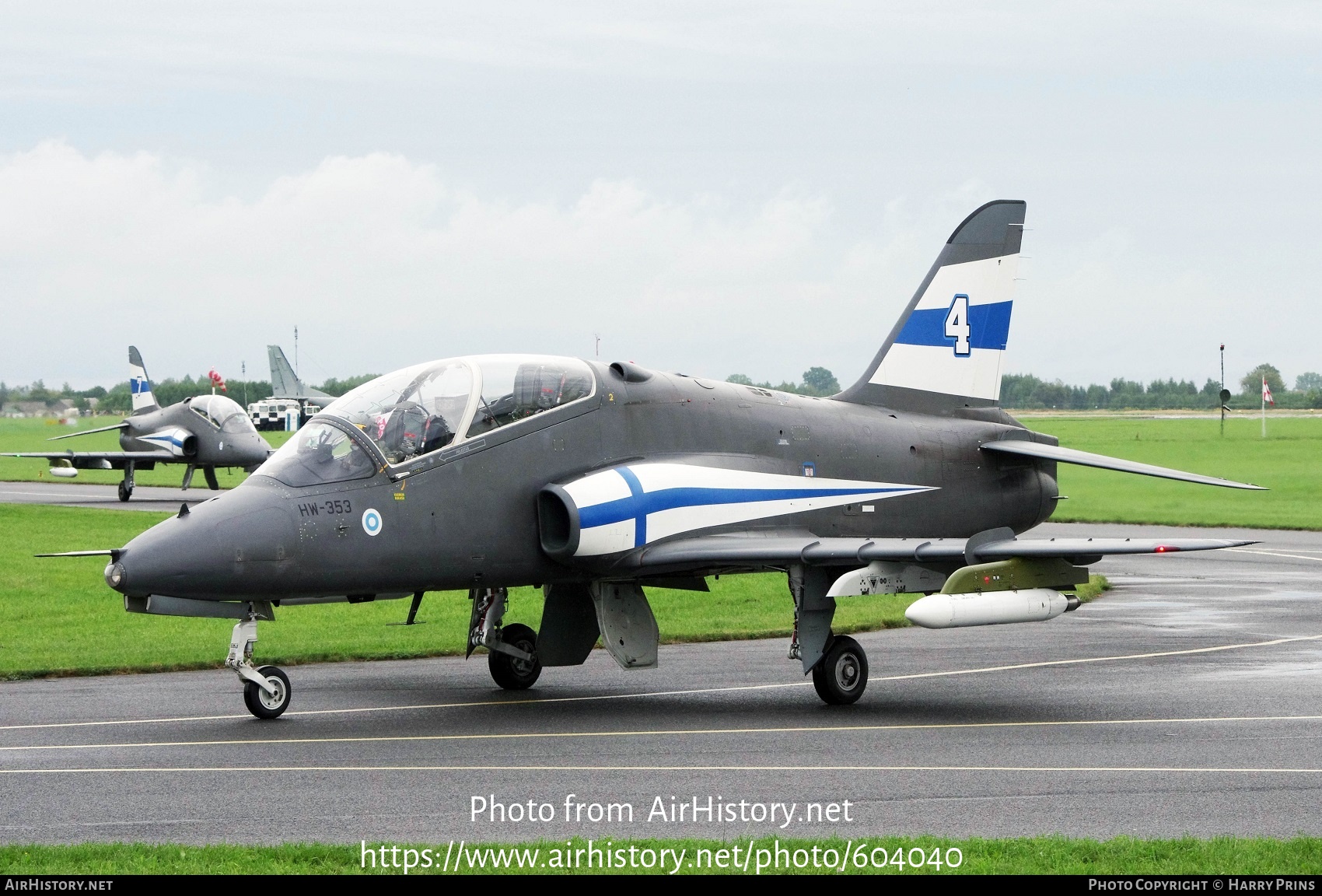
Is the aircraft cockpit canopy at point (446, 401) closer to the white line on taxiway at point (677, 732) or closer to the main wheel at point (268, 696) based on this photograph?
the main wheel at point (268, 696)

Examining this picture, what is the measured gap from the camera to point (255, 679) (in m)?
12.4

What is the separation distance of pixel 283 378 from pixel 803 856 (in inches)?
3089

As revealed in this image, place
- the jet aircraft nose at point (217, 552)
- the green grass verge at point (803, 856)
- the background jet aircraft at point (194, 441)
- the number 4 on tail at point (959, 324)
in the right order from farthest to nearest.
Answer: the background jet aircraft at point (194, 441) < the number 4 on tail at point (959, 324) < the jet aircraft nose at point (217, 552) < the green grass verge at point (803, 856)

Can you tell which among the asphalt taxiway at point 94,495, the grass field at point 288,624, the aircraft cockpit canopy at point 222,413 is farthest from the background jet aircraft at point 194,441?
the grass field at point 288,624

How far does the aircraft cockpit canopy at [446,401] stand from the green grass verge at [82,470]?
3826cm

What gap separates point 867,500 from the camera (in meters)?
15.8

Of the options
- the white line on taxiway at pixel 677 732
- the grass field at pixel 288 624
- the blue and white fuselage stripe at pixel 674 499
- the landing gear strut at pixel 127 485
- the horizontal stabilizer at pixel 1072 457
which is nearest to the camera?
the white line on taxiway at pixel 677 732

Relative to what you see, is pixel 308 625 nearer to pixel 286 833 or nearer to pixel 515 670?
pixel 515 670

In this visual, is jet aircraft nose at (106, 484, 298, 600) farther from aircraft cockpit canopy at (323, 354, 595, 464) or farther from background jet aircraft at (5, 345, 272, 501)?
background jet aircraft at (5, 345, 272, 501)

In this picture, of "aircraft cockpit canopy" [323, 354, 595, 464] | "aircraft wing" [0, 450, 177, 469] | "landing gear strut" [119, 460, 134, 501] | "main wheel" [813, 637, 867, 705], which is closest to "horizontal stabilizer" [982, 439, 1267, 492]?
"main wheel" [813, 637, 867, 705]

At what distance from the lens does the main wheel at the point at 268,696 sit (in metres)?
12.5

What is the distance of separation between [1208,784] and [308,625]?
13935mm

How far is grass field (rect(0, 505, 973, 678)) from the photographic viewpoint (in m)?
17.2

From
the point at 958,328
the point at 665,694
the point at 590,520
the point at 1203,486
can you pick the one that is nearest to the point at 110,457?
the point at 958,328
